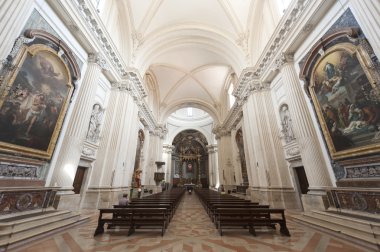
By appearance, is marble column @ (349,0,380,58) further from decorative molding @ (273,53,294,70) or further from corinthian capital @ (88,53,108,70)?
corinthian capital @ (88,53,108,70)

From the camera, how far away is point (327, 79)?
15.6 ft

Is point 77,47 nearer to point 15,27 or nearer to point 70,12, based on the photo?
point 70,12

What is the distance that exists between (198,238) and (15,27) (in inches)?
236

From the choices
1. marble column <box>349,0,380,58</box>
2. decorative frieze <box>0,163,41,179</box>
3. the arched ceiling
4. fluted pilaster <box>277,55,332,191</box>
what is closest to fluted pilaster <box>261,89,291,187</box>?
fluted pilaster <box>277,55,332,191</box>

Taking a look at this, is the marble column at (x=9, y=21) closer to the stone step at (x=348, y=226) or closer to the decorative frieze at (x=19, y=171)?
the decorative frieze at (x=19, y=171)

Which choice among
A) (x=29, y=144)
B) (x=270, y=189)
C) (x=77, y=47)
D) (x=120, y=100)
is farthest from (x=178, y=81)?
(x=29, y=144)

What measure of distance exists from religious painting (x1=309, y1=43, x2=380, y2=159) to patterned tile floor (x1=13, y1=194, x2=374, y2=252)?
234cm

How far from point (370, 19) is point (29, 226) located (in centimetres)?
842

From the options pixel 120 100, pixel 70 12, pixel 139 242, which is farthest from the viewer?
pixel 120 100

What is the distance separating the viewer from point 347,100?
13.7 ft

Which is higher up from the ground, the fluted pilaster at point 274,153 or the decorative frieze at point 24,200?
the fluted pilaster at point 274,153

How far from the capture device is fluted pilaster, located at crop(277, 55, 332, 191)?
4.94 m

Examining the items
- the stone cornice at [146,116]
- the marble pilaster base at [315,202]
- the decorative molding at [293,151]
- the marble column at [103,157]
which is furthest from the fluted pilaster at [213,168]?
the marble pilaster base at [315,202]

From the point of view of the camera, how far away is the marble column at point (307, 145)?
4852 millimetres
